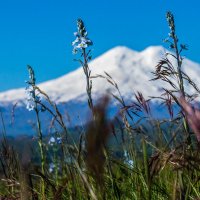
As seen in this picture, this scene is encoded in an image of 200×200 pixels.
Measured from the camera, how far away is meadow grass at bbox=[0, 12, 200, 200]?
3.64 ft

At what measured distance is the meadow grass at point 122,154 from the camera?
111 cm

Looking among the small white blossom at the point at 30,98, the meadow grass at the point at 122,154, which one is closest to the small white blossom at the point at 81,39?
the meadow grass at the point at 122,154

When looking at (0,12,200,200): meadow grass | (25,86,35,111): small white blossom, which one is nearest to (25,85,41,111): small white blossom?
(25,86,35,111): small white blossom

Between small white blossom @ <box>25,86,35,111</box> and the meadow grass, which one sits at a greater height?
small white blossom @ <box>25,86,35,111</box>

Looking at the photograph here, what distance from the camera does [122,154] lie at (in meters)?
4.57

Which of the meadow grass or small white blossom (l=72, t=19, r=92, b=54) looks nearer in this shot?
the meadow grass

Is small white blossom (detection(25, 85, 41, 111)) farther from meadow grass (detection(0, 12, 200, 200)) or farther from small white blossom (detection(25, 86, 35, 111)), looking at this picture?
meadow grass (detection(0, 12, 200, 200))

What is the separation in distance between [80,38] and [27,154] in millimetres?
3195

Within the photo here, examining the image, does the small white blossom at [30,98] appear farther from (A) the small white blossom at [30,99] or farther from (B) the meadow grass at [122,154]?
(B) the meadow grass at [122,154]

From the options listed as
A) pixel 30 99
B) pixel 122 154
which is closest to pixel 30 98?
pixel 30 99

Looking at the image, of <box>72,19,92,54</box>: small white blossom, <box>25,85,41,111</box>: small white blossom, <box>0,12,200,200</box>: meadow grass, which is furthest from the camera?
<box>25,85,41,111</box>: small white blossom

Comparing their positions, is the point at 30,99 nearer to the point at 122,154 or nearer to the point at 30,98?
the point at 30,98

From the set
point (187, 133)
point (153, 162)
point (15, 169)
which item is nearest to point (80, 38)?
point (15, 169)

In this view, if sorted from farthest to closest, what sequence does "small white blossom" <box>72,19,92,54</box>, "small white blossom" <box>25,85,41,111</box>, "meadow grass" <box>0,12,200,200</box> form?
"small white blossom" <box>25,85,41,111</box>
"small white blossom" <box>72,19,92,54</box>
"meadow grass" <box>0,12,200,200</box>
